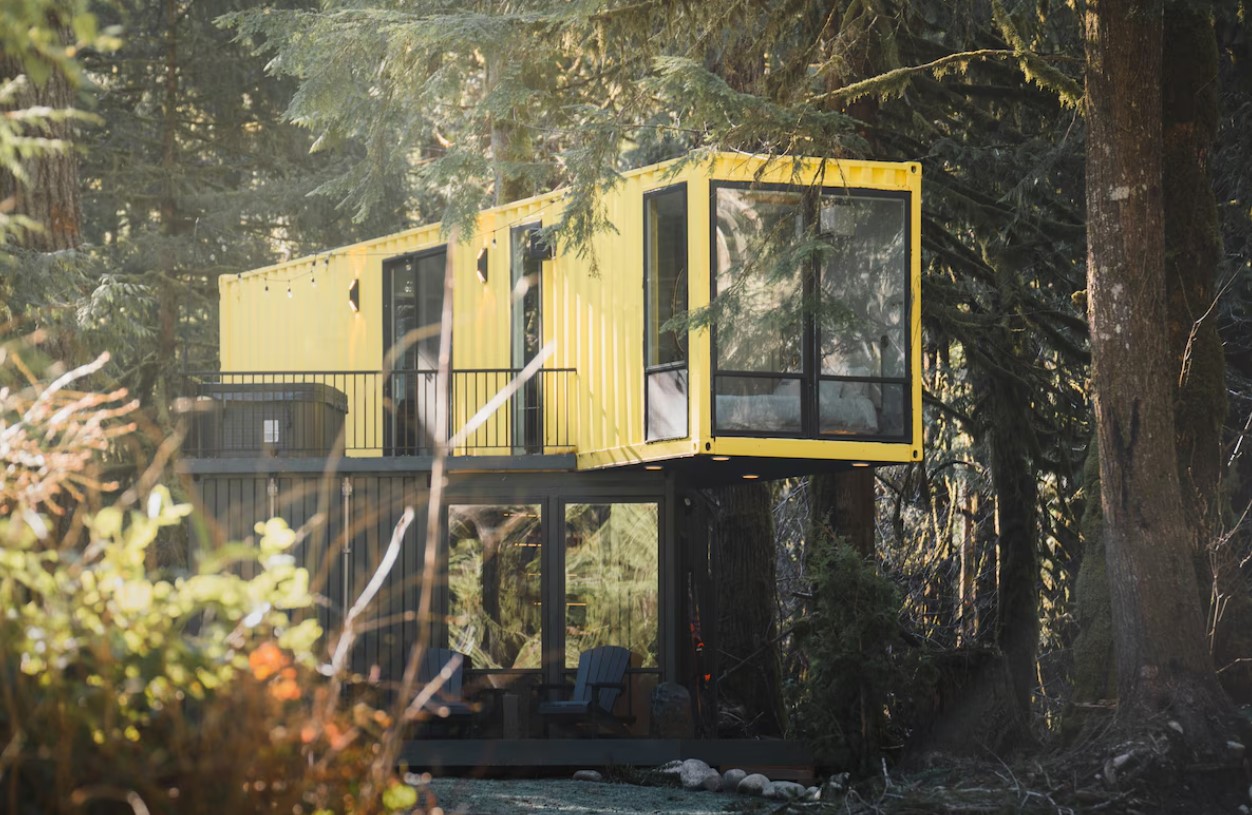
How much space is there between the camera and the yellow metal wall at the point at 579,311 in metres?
11.7

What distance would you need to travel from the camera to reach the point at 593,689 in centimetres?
1251

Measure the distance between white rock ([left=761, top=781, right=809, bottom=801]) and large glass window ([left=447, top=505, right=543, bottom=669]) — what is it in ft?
8.25

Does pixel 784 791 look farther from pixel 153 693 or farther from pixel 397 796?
pixel 153 693

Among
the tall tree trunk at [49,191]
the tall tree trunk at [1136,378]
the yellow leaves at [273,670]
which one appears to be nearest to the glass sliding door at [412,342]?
the tall tree trunk at [49,191]

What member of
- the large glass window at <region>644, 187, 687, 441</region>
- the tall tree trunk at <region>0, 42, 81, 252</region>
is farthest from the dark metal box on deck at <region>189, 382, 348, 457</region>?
the large glass window at <region>644, 187, 687, 441</region>

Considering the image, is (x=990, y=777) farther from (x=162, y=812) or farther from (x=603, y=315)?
(x=162, y=812)

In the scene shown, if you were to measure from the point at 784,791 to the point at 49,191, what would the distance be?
6.52m

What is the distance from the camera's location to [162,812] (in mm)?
3162

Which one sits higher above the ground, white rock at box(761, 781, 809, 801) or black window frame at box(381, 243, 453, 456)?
black window frame at box(381, 243, 453, 456)

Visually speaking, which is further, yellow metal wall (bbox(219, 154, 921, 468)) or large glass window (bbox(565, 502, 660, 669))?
large glass window (bbox(565, 502, 660, 669))

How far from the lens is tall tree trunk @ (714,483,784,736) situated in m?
15.4

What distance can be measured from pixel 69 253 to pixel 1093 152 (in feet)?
21.6

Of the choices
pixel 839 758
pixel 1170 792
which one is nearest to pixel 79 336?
pixel 839 758

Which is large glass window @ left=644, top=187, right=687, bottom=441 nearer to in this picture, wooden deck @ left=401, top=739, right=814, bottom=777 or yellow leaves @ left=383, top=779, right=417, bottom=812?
wooden deck @ left=401, top=739, right=814, bottom=777
